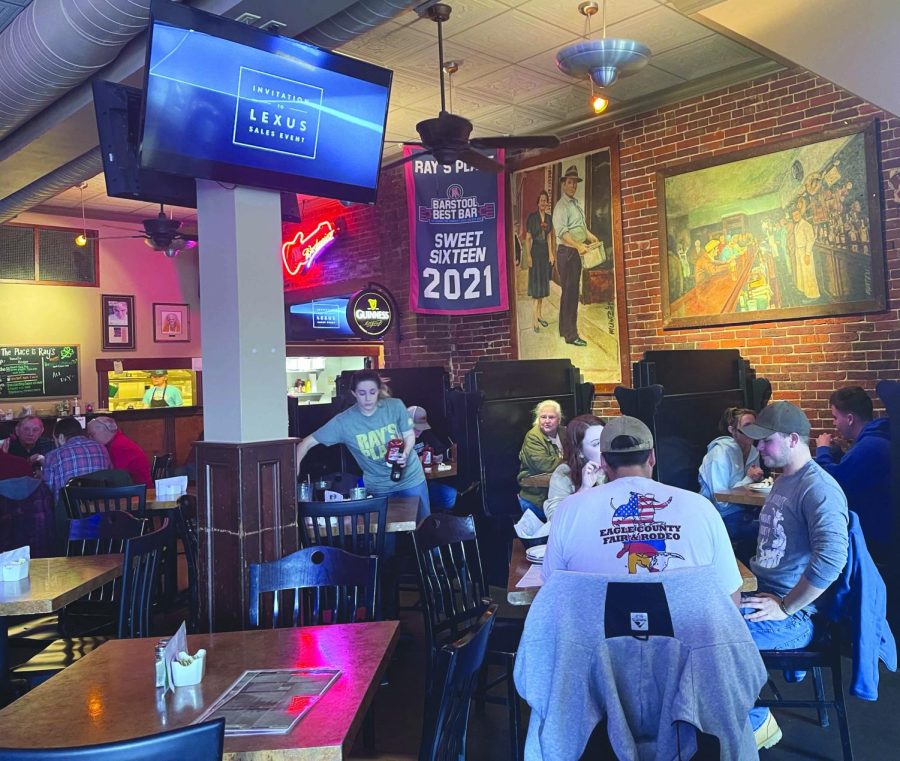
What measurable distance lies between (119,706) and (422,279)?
6372 mm

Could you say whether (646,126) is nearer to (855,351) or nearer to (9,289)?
(855,351)

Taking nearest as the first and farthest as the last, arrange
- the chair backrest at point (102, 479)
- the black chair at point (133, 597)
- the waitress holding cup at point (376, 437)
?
the black chair at point (133, 597)
the waitress holding cup at point (376, 437)
the chair backrest at point (102, 479)

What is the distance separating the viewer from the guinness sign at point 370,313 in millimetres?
8641

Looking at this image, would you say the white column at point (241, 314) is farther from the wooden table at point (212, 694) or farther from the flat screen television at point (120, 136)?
the wooden table at point (212, 694)

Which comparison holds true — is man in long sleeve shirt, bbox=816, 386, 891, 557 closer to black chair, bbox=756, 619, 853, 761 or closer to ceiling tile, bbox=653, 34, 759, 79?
black chair, bbox=756, 619, 853, 761

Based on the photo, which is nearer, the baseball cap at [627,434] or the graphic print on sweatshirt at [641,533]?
the graphic print on sweatshirt at [641,533]

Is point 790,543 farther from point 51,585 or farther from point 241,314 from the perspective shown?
point 51,585

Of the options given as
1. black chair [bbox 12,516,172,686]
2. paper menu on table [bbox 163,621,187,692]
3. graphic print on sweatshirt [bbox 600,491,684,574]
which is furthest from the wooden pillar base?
graphic print on sweatshirt [bbox 600,491,684,574]

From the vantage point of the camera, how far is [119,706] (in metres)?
1.96

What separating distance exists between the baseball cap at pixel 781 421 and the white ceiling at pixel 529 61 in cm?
339

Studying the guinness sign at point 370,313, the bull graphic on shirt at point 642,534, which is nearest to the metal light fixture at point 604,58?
the bull graphic on shirt at point 642,534

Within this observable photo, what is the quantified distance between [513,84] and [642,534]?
540cm

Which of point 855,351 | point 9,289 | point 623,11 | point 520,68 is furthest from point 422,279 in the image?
point 9,289

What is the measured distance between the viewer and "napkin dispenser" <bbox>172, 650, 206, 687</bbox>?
80.8 inches
